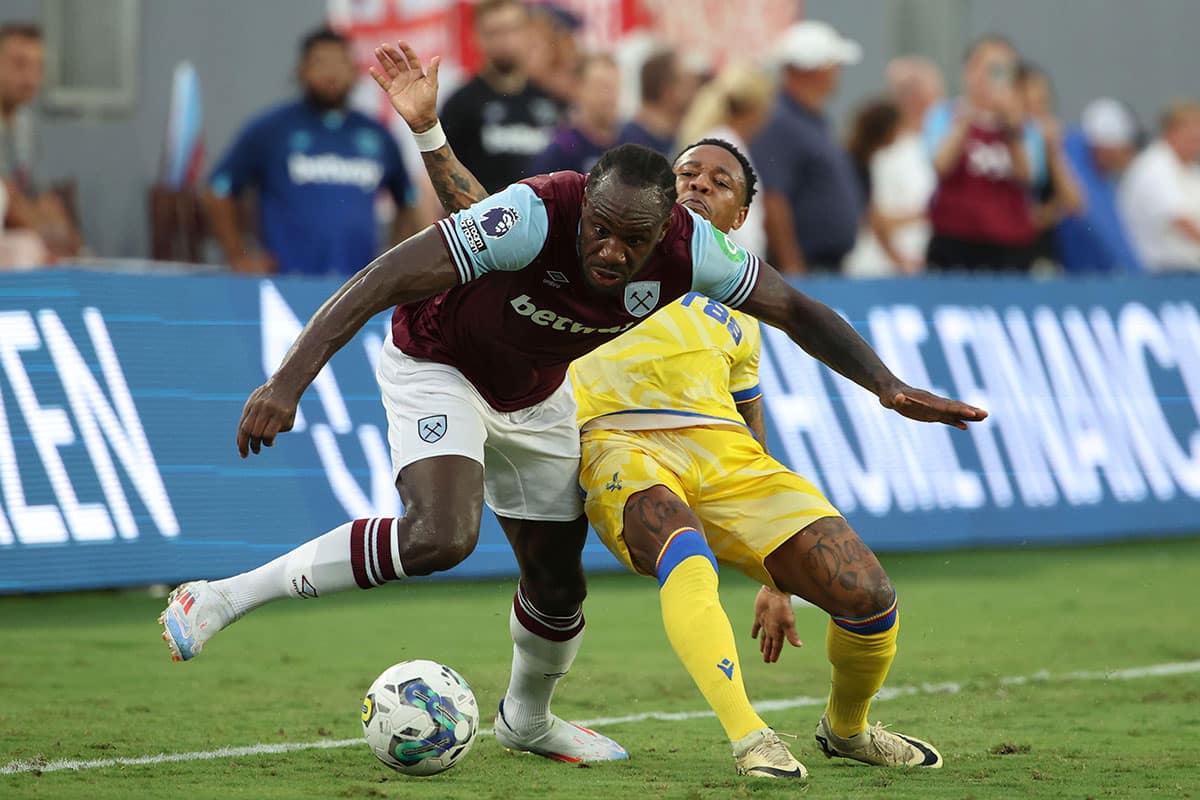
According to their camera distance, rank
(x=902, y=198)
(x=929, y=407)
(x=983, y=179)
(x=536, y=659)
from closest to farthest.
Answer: (x=929, y=407) → (x=536, y=659) → (x=983, y=179) → (x=902, y=198)

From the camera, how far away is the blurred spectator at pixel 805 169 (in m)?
12.4

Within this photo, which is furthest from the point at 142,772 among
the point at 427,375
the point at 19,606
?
the point at 19,606

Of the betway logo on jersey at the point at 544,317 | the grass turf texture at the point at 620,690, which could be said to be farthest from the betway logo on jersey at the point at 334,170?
the betway logo on jersey at the point at 544,317

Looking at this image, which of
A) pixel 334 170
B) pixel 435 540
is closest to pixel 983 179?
pixel 334 170

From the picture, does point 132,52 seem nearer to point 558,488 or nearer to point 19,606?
point 19,606

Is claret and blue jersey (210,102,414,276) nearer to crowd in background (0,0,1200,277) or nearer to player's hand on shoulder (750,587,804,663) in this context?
crowd in background (0,0,1200,277)

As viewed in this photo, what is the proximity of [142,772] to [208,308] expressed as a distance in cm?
440

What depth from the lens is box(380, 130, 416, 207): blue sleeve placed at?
39.5 ft

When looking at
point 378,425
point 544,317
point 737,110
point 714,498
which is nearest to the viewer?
point 544,317

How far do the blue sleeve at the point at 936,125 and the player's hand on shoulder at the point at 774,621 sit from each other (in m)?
9.15

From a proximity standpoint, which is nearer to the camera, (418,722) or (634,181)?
(634,181)

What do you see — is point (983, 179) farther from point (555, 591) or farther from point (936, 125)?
point (555, 591)

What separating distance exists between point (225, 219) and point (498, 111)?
1890 millimetres

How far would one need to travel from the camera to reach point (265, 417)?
5.30m
